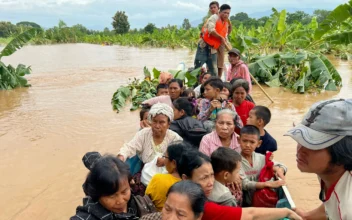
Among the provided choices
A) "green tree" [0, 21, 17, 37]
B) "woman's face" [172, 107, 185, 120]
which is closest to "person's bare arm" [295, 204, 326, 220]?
"woman's face" [172, 107, 185, 120]

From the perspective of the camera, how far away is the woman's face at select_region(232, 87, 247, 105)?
13.3 feet

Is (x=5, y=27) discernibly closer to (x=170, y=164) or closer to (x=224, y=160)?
(x=170, y=164)

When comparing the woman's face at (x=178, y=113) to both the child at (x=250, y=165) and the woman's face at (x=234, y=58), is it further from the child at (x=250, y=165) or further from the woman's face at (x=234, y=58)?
the woman's face at (x=234, y=58)

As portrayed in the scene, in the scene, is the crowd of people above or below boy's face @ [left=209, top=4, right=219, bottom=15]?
below

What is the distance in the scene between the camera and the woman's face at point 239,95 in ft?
13.3

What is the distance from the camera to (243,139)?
283 centimetres

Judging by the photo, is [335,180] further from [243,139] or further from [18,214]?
[18,214]

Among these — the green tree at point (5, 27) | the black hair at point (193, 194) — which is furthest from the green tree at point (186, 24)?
the black hair at point (193, 194)

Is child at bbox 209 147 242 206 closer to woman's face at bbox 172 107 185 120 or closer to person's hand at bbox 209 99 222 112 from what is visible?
woman's face at bbox 172 107 185 120

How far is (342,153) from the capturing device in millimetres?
1322

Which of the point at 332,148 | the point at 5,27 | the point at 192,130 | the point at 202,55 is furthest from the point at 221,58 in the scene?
the point at 5,27

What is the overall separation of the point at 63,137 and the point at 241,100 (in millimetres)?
3472

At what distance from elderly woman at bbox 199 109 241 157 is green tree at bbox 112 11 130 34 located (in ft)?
139

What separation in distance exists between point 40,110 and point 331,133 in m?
7.71
